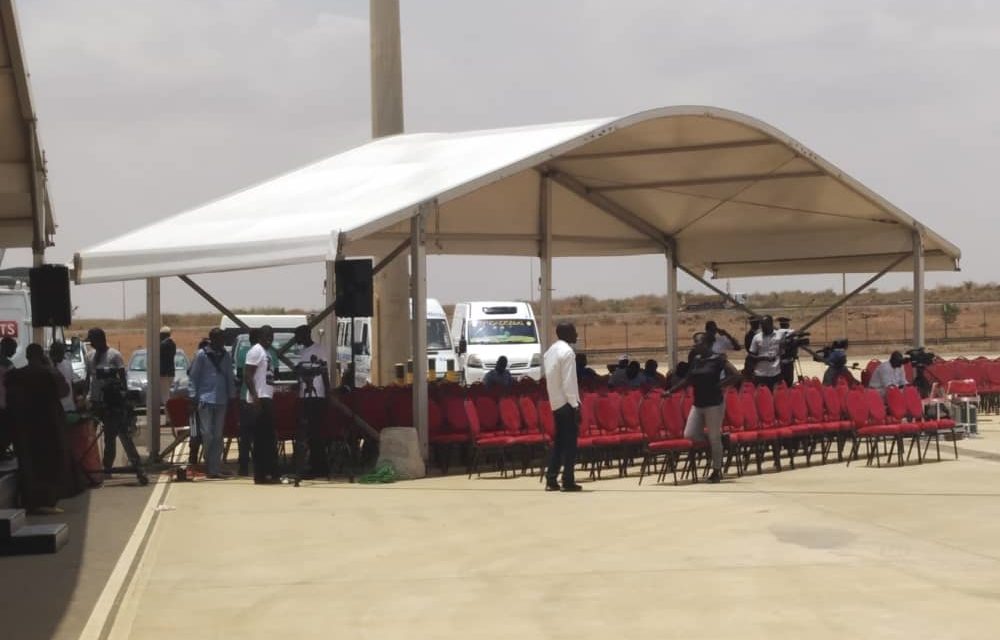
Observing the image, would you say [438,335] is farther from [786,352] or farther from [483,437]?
[483,437]

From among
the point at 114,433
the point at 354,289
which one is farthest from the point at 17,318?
the point at 354,289

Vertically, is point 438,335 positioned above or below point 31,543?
above

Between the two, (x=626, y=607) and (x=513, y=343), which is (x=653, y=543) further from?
(x=513, y=343)

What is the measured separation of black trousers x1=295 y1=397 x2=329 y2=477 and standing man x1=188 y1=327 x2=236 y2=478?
37.3 inches

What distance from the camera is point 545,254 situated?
81.5ft

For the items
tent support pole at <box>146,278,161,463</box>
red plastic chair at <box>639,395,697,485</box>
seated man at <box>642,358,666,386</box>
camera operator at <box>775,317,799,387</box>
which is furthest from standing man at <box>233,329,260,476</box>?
camera operator at <box>775,317,799,387</box>

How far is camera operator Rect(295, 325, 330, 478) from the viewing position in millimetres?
16953

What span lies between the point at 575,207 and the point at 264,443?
404 inches

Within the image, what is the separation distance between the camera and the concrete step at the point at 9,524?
11883 mm

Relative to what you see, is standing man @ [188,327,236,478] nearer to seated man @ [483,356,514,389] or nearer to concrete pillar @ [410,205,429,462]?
concrete pillar @ [410,205,429,462]

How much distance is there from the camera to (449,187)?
17.6 m

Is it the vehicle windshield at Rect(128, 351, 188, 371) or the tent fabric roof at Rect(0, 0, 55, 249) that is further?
the vehicle windshield at Rect(128, 351, 188, 371)

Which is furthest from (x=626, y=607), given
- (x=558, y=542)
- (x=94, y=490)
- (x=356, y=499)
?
(x=94, y=490)

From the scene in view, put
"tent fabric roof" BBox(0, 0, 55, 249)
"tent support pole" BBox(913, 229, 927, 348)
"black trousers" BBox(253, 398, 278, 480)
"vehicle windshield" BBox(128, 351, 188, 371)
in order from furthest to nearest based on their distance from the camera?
1. "vehicle windshield" BBox(128, 351, 188, 371)
2. "tent support pole" BBox(913, 229, 927, 348)
3. "black trousers" BBox(253, 398, 278, 480)
4. "tent fabric roof" BBox(0, 0, 55, 249)
